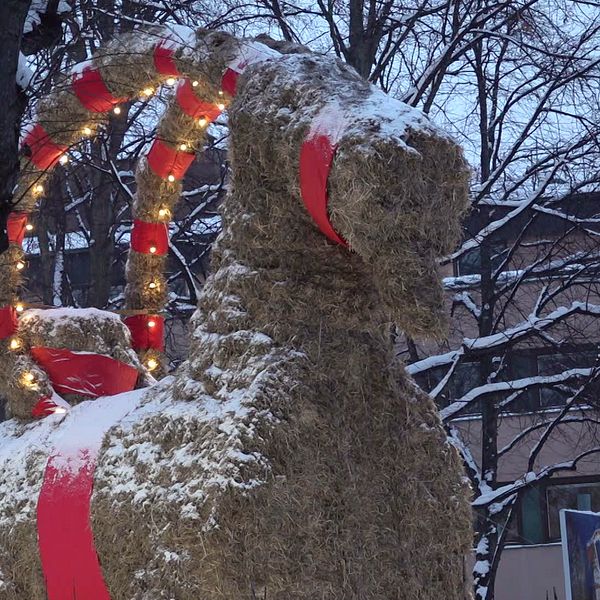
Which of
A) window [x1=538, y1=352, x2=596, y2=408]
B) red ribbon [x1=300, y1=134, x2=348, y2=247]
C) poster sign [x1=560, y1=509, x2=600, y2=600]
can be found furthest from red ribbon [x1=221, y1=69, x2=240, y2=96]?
window [x1=538, y1=352, x2=596, y2=408]

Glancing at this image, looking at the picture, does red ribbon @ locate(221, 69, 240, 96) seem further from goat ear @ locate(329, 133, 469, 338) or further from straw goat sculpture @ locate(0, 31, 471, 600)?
goat ear @ locate(329, 133, 469, 338)

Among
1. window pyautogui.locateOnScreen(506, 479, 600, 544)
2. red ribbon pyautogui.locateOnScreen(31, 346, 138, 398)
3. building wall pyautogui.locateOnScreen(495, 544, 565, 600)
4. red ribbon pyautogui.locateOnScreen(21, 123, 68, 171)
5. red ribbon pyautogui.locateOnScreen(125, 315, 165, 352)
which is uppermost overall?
red ribbon pyautogui.locateOnScreen(21, 123, 68, 171)

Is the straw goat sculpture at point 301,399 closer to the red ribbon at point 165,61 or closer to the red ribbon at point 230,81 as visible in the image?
the red ribbon at point 230,81

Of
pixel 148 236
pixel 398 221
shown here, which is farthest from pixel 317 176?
pixel 148 236

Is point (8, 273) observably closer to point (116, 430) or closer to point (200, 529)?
point (116, 430)

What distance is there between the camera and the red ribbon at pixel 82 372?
4352mm

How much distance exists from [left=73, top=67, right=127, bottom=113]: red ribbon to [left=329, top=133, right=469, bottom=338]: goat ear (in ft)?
5.76

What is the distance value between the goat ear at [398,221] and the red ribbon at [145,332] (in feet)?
7.37

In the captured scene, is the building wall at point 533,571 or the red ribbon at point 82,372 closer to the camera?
the red ribbon at point 82,372

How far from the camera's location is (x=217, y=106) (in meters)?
3.90

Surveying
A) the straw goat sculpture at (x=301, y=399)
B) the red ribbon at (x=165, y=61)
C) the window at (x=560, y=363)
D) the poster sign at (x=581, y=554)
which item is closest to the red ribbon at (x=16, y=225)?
the red ribbon at (x=165, y=61)

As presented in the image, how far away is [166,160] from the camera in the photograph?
463 cm

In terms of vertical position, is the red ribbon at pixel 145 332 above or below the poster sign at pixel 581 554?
above

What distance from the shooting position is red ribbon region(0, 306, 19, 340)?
442 cm
